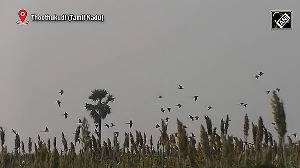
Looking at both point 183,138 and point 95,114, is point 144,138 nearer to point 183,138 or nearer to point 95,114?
point 183,138

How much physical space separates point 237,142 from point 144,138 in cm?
243

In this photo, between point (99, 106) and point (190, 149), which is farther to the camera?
point (99, 106)

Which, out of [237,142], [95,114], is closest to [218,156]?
[237,142]

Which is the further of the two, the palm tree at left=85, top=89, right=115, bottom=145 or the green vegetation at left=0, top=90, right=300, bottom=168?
the palm tree at left=85, top=89, right=115, bottom=145

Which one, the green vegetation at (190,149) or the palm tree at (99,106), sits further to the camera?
the palm tree at (99,106)

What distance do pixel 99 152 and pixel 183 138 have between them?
4.45 metres

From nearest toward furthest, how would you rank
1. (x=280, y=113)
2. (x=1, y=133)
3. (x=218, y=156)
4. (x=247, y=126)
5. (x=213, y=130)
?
(x=280, y=113), (x=218, y=156), (x=213, y=130), (x=247, y=126), (x=1, y=133)

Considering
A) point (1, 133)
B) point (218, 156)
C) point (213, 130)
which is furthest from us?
point (1, 133)

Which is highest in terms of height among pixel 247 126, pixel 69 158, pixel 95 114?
pixel 95 114

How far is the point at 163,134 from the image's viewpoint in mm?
6656

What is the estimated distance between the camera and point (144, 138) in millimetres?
9555

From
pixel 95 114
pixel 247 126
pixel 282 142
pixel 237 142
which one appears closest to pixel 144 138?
pixel 237 142

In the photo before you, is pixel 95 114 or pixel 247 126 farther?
pixel 95 114

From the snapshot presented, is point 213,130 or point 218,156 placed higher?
point 213,130
